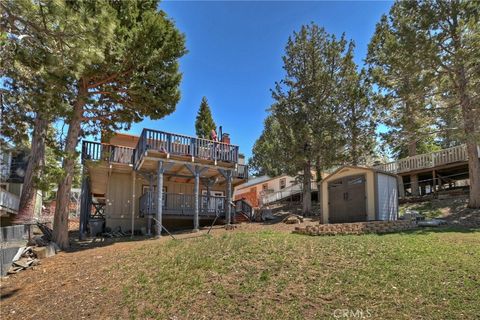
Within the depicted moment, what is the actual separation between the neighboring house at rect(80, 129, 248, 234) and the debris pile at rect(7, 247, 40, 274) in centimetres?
455

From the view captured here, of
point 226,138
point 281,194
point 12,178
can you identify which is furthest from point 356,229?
point 12,178

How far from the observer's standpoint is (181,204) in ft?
57.5

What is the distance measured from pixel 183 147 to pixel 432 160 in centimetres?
1405

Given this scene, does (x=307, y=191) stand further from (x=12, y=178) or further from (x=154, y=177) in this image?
(x=12, y=178)

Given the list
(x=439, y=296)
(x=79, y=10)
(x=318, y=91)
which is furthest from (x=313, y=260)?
(x=318, y=91)

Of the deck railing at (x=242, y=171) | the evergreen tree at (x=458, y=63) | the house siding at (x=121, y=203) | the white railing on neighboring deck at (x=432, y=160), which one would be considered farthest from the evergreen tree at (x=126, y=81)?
the white railing on neighboring deck at (x=432, y=160)

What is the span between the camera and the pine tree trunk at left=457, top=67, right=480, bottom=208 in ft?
47.1

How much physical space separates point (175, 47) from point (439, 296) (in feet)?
38.3

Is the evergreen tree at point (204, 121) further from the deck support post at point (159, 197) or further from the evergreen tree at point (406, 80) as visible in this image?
the evergreen tree at point (406, 80)

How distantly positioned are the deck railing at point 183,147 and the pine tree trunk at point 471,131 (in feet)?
33.4

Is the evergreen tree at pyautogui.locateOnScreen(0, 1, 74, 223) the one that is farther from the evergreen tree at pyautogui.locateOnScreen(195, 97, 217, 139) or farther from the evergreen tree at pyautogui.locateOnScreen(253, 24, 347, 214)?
the evergreen tree at pyautogui.locateOnScreen(195, 97, 217, 139)

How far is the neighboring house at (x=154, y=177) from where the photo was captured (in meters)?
15.6

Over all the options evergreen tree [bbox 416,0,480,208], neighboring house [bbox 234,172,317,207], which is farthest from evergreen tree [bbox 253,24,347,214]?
neighboring house [bbox 234,172,317,207]

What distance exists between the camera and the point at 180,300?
646 centimetres
